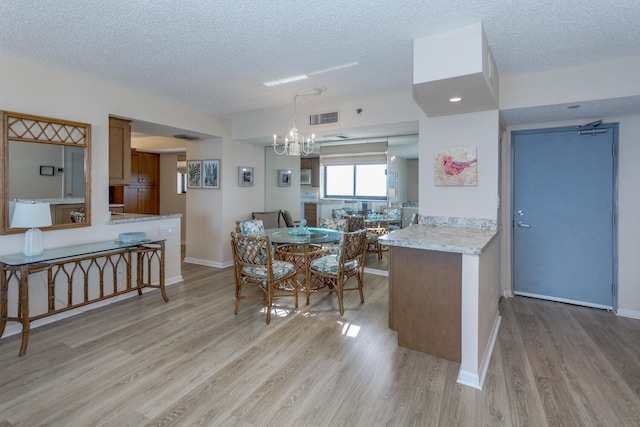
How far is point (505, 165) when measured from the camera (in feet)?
12.8

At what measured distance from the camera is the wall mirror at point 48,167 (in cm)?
291

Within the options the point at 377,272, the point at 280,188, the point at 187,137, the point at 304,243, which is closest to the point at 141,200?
the point at 187,137

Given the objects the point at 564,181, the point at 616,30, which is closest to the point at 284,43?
the point at 616,30

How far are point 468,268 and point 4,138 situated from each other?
13.3 ft

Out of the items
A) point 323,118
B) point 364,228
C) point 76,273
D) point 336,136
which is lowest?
point 76,273

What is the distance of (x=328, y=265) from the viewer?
3461 mm

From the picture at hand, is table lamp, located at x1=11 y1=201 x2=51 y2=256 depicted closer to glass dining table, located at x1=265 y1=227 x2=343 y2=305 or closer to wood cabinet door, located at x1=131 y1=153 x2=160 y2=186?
glass dining table, located at x1=265 y1=227 x2=343 y2=305

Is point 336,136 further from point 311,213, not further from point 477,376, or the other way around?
point 477,376

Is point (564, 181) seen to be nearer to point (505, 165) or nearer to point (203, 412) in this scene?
→ point (505, 165)

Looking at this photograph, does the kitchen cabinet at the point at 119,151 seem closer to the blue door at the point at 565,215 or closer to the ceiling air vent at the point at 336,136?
the ceiling air vent at the point at 336,136

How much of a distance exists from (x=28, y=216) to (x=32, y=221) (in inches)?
2.0

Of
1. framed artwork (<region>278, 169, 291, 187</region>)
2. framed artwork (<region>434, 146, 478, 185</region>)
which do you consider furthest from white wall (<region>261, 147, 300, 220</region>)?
framed artwork (<region>434, 146, 478, 185</region>)

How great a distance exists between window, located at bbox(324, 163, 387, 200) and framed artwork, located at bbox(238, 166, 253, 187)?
53.4 inches

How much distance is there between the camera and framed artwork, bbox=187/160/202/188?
217 inches
